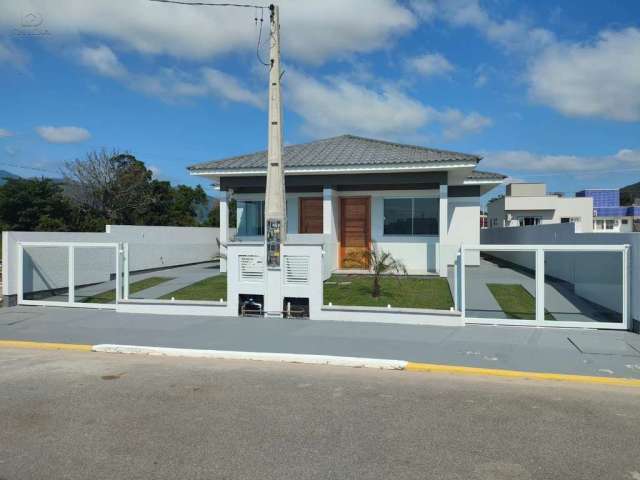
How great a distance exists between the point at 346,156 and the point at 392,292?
22.0 feet

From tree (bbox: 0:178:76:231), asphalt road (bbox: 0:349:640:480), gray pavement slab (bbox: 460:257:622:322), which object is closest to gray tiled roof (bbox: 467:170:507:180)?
gray pavement slab (bbox: 460:257:622:322)

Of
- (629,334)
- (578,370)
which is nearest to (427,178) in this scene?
(629,334)

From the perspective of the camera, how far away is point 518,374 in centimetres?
715

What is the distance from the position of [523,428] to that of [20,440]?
4.55 metres

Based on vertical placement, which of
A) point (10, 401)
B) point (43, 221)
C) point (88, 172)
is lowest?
point (10, 401)

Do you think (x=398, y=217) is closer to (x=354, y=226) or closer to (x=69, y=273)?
(x=354, y=226)

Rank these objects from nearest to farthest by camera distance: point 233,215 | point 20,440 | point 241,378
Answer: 1. point 20,440
2. point 241,378
3. point 233,215

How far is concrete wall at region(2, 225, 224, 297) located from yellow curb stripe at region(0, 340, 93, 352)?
13.6ft

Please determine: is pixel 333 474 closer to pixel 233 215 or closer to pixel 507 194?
pixel 233 215

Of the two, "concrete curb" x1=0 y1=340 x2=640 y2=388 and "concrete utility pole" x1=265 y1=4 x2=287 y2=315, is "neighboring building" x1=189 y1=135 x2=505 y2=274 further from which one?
"concrete curb" x1=0 y1=340 x2=640 y2=388

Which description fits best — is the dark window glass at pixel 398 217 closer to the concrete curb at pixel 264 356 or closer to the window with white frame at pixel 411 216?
the window with white frame at pixel 411 216

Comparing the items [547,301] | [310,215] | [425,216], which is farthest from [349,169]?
[547,301]

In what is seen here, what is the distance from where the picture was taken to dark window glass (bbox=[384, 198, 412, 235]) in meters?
18.8

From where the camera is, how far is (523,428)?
5141 millimetres
